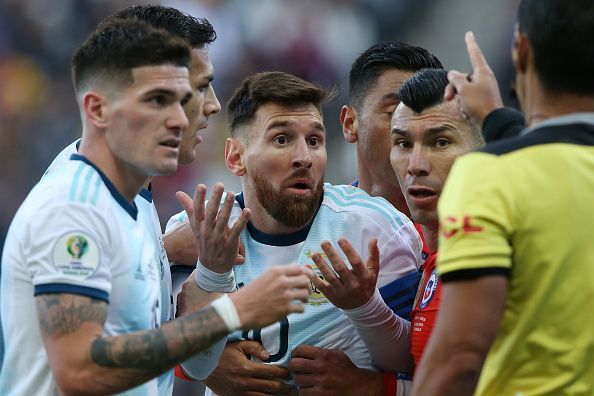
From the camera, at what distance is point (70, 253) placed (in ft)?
10.7

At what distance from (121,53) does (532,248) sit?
178 cm

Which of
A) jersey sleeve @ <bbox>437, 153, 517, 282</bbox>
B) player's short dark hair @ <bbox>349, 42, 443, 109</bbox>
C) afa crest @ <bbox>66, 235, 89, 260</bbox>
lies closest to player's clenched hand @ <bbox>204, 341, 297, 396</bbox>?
afa crest @ <bbox>66, 235, 89, 260</bbox>

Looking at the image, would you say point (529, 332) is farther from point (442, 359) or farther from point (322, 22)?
point (322, 22)

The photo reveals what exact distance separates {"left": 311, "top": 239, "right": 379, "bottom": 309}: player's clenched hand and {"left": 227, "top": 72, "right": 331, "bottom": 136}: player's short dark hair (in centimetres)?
108

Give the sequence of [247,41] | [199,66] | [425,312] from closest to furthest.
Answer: [425,312], [199,66], [247,41]

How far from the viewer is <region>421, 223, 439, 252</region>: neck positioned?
15.0 ft

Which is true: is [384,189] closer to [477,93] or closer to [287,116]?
[287,116]

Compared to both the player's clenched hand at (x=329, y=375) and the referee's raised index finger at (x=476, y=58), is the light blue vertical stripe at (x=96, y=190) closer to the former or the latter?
the player's clenched hand at (x=329, y=375)

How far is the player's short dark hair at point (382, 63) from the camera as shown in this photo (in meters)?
5.81

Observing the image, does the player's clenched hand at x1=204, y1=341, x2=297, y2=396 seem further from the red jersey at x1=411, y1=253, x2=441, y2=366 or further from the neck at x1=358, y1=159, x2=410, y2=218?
the neck at x1=358, y1=159, x2=410, y2=218

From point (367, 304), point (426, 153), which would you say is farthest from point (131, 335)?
point (426, 153)

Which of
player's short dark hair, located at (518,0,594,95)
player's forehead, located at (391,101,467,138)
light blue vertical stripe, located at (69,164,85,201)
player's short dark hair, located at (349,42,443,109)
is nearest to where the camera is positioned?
player's short dark hair, located at (518,0,594,95)

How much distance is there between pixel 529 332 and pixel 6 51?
28.5ft

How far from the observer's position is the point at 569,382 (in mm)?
2803
